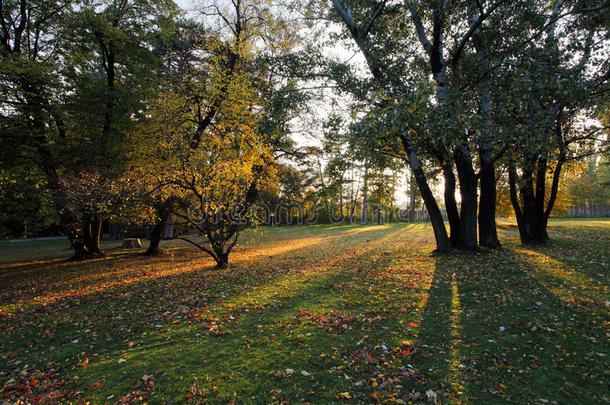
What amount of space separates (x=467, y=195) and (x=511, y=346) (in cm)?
811

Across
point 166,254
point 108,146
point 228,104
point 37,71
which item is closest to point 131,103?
point 108,146

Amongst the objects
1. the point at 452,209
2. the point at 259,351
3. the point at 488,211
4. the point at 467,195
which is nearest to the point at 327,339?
the point at 259,351

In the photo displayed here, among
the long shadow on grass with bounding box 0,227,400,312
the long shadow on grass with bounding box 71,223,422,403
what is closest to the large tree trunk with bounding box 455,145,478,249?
the long shadow on grass with bounding box 71,223,422,403

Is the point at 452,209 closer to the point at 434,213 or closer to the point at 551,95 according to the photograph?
the point at 434,213

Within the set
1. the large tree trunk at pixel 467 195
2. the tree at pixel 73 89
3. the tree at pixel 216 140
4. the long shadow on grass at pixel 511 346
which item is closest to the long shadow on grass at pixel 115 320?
the tree at pixel 216 140

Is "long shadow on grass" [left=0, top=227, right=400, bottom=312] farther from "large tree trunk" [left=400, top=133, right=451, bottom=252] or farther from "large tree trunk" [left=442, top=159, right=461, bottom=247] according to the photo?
"large tree trunk" [left=442, top=159, right=461, bottom=247]

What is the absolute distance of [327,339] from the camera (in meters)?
4.78

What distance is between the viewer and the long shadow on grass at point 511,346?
333cm

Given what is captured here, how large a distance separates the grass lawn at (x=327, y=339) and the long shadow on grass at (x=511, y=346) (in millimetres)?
19

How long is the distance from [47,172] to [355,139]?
1395 centimetres

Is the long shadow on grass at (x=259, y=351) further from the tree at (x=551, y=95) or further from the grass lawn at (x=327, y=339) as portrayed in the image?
the tree at (x=551, y=95)

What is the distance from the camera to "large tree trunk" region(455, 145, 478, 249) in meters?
11.1

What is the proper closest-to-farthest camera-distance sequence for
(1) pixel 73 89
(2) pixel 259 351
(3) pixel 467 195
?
(2) pixel 259 351 → (3) pixel 467 195 → (1) pixel 73 89

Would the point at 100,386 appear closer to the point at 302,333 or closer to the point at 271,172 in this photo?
the point at 302,333
